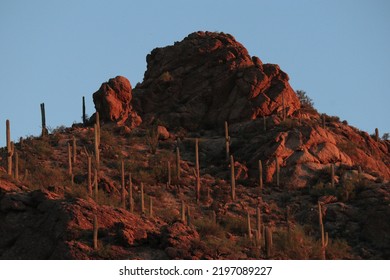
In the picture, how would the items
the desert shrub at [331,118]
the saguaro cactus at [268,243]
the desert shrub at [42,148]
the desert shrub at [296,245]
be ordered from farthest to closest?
the desert shrub at [331,118] → the desert shrub at [42,148] → the desert shrub at [296,245] → the saguaro cactus at [268,243]

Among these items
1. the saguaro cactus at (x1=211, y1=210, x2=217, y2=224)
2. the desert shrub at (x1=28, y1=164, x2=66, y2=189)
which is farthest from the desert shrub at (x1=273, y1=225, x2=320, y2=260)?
the desert shrub at (x1=28, y1=164, x2=66, y2=189)

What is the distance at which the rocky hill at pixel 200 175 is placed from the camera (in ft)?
152

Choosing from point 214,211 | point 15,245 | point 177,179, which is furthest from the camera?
point 177,179

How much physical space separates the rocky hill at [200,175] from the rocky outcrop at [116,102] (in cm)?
7

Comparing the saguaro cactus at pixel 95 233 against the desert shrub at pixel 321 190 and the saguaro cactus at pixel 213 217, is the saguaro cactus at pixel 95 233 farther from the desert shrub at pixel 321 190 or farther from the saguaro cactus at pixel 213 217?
the desert shrub at pixel 321 190

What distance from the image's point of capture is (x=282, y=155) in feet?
198

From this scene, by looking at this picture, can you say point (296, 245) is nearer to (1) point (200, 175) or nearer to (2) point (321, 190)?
(2) point (321, 190)

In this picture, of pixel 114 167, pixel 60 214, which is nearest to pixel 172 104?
pixel 114 167

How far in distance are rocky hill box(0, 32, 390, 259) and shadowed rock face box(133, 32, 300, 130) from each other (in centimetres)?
7

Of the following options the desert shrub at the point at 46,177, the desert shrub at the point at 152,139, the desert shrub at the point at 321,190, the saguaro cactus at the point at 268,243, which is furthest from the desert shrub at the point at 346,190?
the desert shrub at the point at 46,177

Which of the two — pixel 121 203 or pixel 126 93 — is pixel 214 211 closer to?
pixel 121 203

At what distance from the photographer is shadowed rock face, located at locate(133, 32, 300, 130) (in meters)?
66.2

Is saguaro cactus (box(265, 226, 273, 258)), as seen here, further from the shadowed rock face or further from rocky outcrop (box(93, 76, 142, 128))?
rocky outcrop (box(93, 76, 142, 128))

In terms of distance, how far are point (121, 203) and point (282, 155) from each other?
10.9 m
